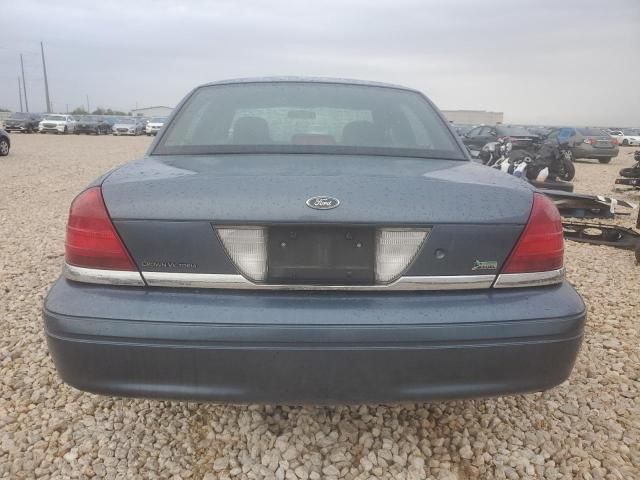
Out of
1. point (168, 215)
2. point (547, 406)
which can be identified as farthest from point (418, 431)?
point (168, 215)

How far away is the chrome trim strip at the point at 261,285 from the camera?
1.61m

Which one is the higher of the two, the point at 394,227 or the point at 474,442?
the point at 394,227

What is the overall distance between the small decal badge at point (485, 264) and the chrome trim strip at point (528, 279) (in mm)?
46

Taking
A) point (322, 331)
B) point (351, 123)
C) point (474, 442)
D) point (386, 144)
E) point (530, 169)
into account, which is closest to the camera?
point (322, 331)

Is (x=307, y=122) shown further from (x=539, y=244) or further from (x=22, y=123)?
(x=22, y=123)

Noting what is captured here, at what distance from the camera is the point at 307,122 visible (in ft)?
8.49

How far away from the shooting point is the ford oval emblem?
5.17 feet

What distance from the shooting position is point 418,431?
218 cm

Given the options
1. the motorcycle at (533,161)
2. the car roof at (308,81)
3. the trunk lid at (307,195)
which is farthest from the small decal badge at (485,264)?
the motorcycle at (533,161)

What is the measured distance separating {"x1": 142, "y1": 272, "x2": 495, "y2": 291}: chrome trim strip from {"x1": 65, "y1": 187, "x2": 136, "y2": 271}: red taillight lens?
0.12 m

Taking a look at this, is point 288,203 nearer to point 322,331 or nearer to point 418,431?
point 322,331

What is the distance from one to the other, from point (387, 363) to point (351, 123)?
1.39m

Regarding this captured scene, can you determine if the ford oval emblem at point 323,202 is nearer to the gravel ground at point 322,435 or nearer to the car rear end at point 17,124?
the gravel ground at point 322,435

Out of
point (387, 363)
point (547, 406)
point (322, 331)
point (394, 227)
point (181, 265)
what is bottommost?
point (547, 406)
